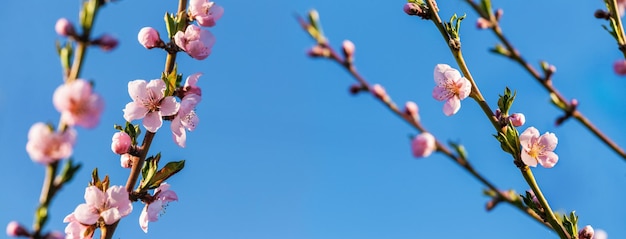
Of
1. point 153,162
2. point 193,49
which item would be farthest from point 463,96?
point 153,162

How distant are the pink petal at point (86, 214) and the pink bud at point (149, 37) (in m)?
0.71

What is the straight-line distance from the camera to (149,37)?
2.51 meters

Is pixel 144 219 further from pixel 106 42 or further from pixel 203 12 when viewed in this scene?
pixel 106 42

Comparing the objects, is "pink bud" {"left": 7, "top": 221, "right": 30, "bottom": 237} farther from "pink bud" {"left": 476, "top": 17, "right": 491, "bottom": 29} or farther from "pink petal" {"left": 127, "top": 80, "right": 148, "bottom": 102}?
"pink bud" {"left": 476, "top": 17, "right": 491, "bottom": 29}

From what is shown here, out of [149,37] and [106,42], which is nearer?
[106,42]

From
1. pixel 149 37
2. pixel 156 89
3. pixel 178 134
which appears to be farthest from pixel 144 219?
pixel 149 37

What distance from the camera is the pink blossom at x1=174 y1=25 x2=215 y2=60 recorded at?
8.04ft

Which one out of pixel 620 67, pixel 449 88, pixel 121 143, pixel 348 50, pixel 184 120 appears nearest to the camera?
pixel 348 50

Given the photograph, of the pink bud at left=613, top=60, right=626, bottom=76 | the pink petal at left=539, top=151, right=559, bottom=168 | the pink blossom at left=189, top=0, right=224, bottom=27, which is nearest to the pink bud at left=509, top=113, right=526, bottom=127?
the pink petal at left=539, top=151, right=559, bottom=168

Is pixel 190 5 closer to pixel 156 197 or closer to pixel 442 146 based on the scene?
pixel 156 197

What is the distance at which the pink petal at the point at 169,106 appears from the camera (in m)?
2.46

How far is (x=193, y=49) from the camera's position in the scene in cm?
246

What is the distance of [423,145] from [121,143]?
1.29m

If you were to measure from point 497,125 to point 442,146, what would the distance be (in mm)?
852
